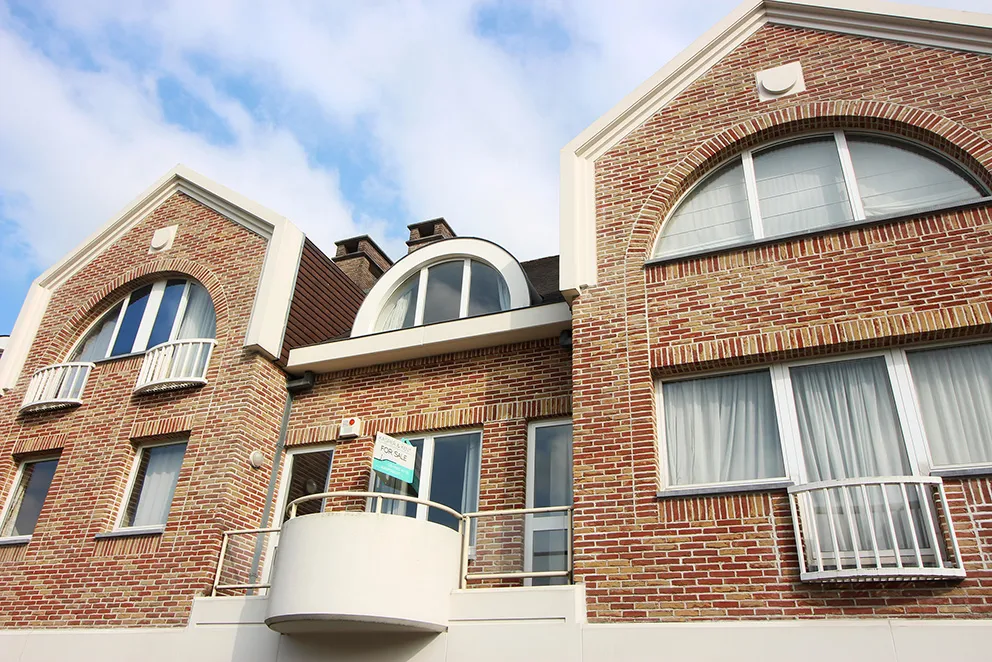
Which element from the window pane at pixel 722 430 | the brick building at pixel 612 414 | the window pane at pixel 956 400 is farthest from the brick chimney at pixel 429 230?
the window pane at pixel 956 400

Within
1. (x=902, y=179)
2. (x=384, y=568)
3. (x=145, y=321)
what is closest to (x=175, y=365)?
(x=145, y=321)

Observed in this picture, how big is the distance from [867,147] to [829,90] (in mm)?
846

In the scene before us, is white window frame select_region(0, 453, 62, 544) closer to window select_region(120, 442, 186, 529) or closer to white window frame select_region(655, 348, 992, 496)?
window select_region(120, 442, 186, 529)

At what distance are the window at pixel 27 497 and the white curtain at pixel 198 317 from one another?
2.79 m

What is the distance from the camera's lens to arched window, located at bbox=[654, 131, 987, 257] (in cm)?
876

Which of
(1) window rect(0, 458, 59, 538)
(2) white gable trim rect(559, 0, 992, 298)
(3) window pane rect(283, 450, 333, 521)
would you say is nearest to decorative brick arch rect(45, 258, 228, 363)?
(1) window rect(0, 458, 59, 538)

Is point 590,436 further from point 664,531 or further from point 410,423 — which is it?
point 410,423

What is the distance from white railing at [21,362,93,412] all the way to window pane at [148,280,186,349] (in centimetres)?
109

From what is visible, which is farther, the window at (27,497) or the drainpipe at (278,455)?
the window at (27,497)

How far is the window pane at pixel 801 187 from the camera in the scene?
9.01 m

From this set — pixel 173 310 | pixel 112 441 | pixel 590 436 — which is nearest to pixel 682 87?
pixel 590 436

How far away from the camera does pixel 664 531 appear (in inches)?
301

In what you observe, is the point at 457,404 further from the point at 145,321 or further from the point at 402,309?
the point at 145,321

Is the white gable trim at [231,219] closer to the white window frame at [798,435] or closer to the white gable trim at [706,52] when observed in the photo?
the white gable trim at [706,52]
